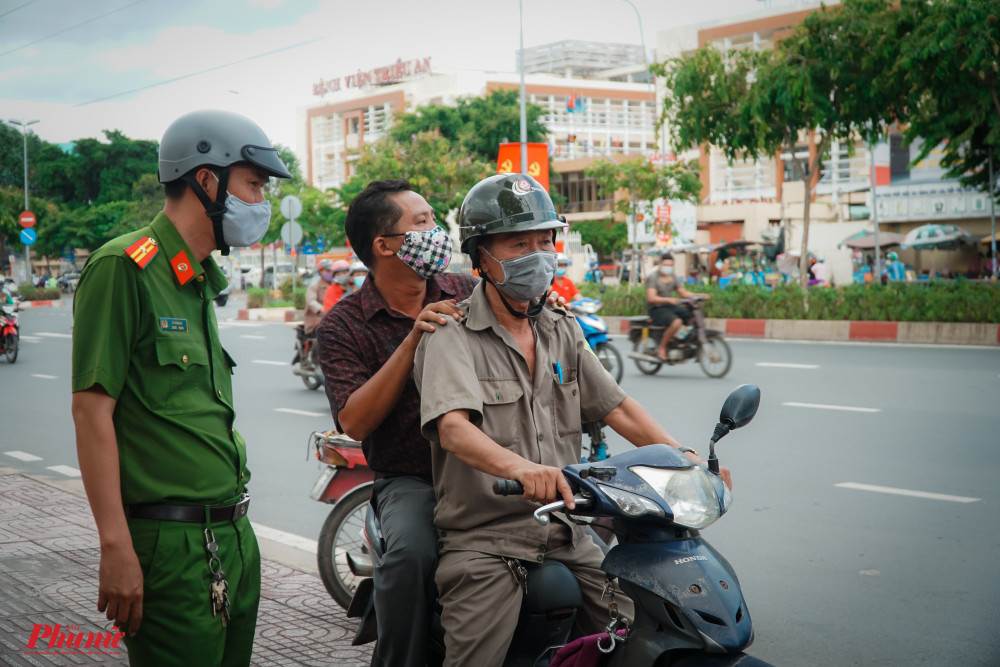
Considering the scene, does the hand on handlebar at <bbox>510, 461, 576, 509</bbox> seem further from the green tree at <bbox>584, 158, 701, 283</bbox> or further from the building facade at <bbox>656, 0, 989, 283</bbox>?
the building facade at <bbox>656, 0, 989, 283</bbox>

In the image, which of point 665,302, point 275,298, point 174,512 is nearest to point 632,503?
point 174,512

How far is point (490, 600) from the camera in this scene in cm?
225

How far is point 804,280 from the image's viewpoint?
19.9 meters

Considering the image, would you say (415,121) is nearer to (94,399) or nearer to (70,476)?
(70,476)

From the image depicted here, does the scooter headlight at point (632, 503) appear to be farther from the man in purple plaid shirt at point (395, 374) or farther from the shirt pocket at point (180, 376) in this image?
the shirt pocket at point (180, 376)

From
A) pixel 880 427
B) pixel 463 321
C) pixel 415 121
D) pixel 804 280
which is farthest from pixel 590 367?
pixel 415 121

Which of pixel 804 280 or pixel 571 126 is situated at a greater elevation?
pixel 571 126

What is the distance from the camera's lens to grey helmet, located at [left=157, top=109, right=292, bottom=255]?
226 cm

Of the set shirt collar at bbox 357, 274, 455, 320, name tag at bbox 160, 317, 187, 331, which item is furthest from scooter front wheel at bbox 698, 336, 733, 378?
name tag at bbox 160, 317, 187, 331

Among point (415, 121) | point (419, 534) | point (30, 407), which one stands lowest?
point (30, 407)

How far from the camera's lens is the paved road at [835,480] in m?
4.14

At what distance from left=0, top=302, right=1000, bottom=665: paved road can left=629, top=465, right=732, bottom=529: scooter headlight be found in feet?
7.02

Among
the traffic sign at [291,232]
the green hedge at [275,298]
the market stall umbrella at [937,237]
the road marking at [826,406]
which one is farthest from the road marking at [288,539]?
the market stall umbrella at [937,237]

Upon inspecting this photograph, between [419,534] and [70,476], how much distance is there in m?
5.76
